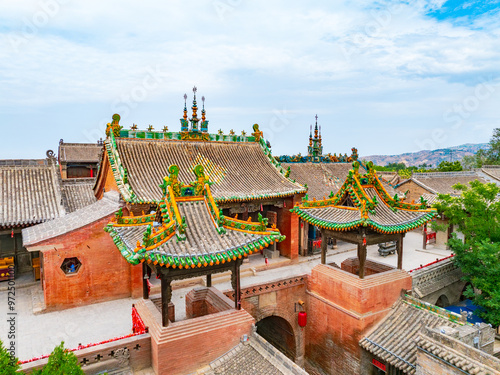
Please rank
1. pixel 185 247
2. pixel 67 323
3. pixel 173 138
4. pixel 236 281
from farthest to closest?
1. pixel 173 138
2. pixel 67 323
3. pixel 236 281
4. pixel 185 247

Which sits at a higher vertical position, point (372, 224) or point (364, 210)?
point (364, 210)

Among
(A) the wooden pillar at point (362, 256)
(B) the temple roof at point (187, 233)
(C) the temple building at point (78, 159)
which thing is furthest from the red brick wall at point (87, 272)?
(C) the temple building at point (78, 159)

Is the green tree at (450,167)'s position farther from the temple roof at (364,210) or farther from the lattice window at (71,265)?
the lattice window at (71,265)

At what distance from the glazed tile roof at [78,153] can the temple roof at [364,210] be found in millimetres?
30392

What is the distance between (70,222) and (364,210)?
11019mm

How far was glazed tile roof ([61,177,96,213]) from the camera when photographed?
1808 cm

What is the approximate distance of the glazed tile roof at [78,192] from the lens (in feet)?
59.3

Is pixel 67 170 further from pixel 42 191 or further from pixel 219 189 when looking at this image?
pixel 219 189

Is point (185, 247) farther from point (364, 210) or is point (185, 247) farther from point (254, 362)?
point (364, 210)

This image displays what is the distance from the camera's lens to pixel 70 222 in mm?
13188

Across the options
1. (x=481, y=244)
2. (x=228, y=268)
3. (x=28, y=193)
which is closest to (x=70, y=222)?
(x=28, y=193)

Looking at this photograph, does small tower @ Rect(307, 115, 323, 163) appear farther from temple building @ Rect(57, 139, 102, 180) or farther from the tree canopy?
temple building @ Rect(57, 139, 102, 180)

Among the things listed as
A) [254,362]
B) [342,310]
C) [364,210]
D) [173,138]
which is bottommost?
[342,310]

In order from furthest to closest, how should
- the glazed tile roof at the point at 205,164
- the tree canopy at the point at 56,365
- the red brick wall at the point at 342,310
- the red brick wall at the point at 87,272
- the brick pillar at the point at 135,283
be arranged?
the glazed tile roof at the point at 205,164, the brick pillar at the point at 135,283, the red brick wall at the point at 87,272, the red brick wall at the point at 342,310, the tree canopy at the point at 56,365
